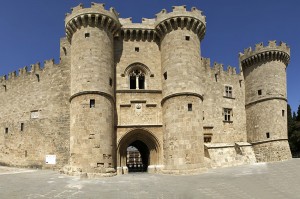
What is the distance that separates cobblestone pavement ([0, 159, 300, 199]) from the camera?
1281 centimetres

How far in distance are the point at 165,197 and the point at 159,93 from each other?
33.8 feet

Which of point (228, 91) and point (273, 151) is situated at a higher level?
point (228, 91)

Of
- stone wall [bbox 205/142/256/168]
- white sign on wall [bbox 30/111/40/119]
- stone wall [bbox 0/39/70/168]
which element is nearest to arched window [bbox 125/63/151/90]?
stone wall [bbox 0/39/70/168]

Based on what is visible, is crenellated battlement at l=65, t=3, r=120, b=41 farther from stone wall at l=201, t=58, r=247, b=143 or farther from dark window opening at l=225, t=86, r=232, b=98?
dark window opening at l=225, t=86, r=232, b=98

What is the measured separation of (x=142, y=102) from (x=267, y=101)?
1168 cm

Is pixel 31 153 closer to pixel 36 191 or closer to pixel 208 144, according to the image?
pixel 36 191

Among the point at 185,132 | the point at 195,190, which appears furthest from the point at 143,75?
the point at 195,190

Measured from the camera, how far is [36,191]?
13.6m

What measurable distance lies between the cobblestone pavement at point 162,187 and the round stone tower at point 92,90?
1.67 m

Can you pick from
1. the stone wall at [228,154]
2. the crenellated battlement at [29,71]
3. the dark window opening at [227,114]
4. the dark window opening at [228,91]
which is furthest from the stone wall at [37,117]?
the dark window opening at [228,91]

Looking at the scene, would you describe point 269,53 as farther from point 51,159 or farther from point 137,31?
point 51,159

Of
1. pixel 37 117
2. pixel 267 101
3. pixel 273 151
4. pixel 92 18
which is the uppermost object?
pixel 92 18

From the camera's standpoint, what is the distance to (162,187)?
14.5 metres

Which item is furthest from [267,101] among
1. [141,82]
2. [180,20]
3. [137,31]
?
[137,31]
